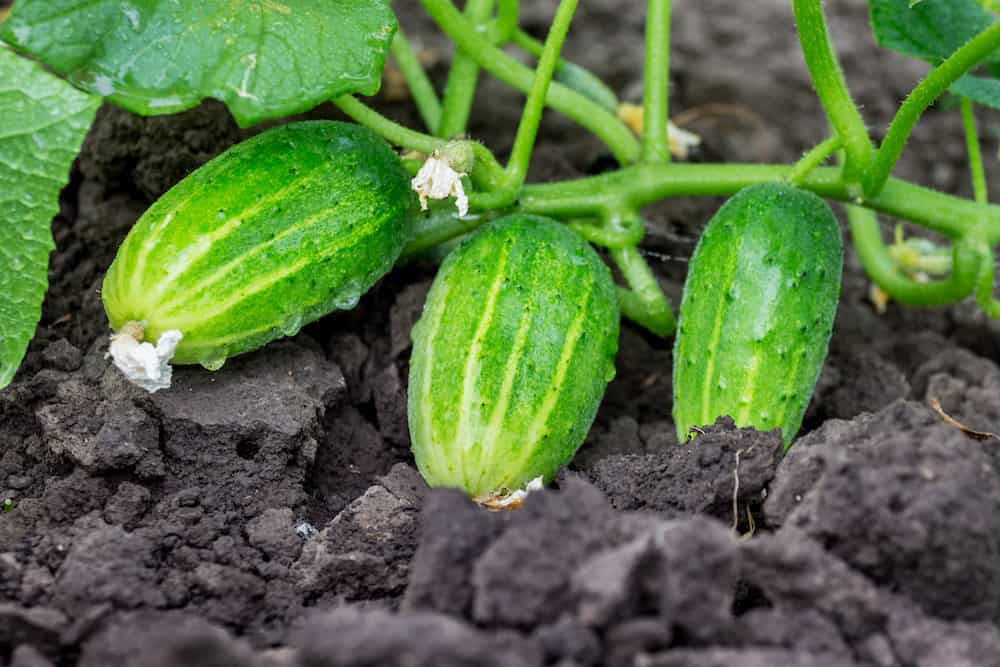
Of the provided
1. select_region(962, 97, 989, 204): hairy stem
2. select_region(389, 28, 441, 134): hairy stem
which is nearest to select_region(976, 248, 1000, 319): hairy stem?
select_region(962, 97, 989, 204): hairy stem

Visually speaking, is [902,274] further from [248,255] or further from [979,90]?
[248,255]

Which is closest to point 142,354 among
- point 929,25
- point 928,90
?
point 928,90

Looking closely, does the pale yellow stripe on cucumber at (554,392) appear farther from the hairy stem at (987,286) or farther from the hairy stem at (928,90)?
the hairy stem at (987,286)

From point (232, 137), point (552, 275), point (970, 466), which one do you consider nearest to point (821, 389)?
point (552, 275)

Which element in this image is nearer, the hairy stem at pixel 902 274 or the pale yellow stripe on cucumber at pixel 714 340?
the pale yellow stripe on cucumber at pixel 714 340

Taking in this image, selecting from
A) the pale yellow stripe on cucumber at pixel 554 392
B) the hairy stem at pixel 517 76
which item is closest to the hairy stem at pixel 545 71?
the hairy stem at pixel 517 76

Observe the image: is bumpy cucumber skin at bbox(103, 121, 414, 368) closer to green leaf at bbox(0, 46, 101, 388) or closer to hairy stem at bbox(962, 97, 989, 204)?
green leaf at bbox(0, 46, 101, 388)
